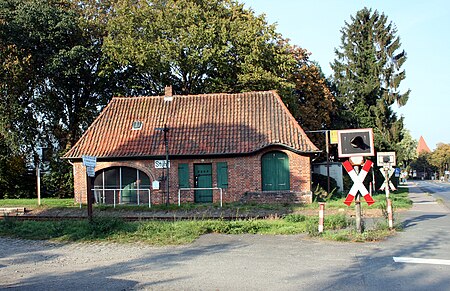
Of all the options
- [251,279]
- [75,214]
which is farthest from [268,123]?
[251,279]

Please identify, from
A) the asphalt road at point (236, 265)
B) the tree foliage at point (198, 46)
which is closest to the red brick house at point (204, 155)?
the tree foliage at point (198, 46)

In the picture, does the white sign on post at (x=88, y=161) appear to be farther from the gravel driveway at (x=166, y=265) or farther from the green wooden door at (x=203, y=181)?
the green wooden door at (x=203, y=181)

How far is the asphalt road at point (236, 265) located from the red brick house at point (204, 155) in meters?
13.2

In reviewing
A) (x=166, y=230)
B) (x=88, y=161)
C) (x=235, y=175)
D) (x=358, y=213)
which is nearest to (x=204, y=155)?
(x=235, y=175)

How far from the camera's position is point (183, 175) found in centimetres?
2681

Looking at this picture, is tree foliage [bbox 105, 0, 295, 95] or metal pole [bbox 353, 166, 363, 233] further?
tree foliage [bbox 105, 0, 295, 95]

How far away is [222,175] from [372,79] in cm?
2733

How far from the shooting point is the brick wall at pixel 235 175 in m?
26.1

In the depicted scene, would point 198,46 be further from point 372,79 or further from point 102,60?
point 372,79

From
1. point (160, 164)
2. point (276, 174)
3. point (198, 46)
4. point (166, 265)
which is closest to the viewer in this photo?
point (166, 265)

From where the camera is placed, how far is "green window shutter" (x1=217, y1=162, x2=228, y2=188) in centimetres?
2659

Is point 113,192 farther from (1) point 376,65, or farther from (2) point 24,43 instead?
(1) point 376,65

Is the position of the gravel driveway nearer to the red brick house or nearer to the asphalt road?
the asphalt road

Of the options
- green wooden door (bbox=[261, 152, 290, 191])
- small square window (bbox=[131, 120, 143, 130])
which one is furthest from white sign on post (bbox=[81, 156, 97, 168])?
small square window (bbox=[131, 120, 143, 130])
